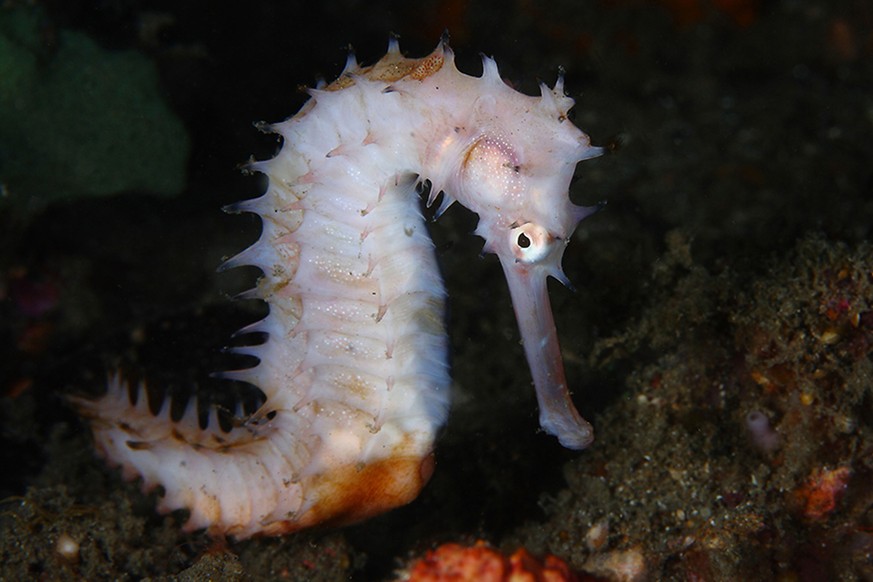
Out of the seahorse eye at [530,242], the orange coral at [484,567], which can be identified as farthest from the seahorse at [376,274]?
the orange coral at [484,567]

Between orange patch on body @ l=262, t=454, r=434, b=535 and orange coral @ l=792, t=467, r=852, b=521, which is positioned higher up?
orange patch on body @ l=262, t=454, r=434, b=535

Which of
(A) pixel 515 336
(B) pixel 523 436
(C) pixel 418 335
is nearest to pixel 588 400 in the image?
(B) pixel 523 436

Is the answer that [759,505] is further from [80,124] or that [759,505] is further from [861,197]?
[80,124]

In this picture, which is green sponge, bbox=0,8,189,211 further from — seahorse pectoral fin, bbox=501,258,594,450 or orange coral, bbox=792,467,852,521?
orange coral, bbox=792,467,852,521

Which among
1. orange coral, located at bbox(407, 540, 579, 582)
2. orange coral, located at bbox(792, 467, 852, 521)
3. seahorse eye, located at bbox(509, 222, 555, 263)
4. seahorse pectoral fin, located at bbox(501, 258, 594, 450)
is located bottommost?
orange coral, located at bbox(792, 467, 852, 521)

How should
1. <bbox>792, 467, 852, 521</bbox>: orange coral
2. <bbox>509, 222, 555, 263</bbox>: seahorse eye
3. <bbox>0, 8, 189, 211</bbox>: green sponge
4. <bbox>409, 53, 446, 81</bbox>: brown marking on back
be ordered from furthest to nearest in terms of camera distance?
<bbox>0, 8, 189, 211</bbox>: green sponge
<bbox>792, 467, 852, 521</bbox>: orange coral
<bbox>409, 53, 446, 81</bbox>: brown marking on back
<bbox>509, 222, 555, 263</bbox>: seahorse eye

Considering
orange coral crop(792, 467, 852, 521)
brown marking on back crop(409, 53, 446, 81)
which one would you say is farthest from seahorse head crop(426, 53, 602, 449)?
orange coral crop(792, 467, 852, 521)

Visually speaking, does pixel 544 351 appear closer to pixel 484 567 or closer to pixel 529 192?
pixel 529 192
